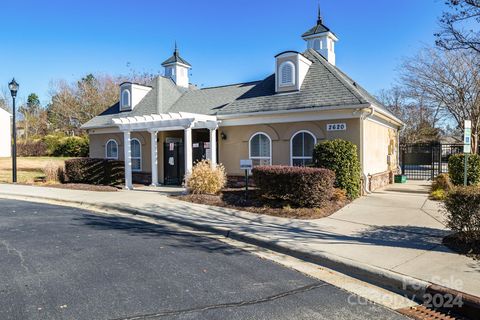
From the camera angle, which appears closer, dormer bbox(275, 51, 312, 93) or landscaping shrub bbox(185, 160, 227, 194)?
landscaping shrub bbox(185, 160, 227, 194)

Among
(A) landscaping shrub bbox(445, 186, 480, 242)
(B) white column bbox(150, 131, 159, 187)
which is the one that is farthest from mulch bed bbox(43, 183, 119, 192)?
(A) landscaping shrub bbox(445, 186, 480, 242)

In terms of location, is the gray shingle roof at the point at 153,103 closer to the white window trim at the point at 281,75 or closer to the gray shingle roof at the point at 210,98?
the gray shingle roof at the point at 210,98

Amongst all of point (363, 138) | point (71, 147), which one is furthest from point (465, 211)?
point (71, 147)

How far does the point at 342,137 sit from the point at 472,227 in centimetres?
734

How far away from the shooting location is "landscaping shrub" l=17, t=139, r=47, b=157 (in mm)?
39281

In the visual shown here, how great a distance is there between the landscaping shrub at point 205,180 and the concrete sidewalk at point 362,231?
1130 mm

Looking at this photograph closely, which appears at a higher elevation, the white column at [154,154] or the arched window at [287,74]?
the arched window at [287,74]

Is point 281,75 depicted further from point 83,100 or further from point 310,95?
point 83,100


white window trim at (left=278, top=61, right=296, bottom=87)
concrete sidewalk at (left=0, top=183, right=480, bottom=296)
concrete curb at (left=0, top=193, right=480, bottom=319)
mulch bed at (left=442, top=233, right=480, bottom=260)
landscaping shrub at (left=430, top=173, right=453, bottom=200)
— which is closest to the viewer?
concrete curb at (left=0, top=193, right=480, bottom=319)

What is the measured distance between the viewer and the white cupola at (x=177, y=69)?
72.8ft

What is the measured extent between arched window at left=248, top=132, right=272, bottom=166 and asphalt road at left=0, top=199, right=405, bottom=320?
790 centimetres

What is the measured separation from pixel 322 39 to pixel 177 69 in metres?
8.76

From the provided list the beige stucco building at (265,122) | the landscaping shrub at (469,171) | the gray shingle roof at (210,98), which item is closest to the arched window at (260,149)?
the beige stucco building at (265,122)

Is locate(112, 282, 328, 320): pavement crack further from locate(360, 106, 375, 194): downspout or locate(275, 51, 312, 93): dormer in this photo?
locate(275, 51, 312, 93): dormer
